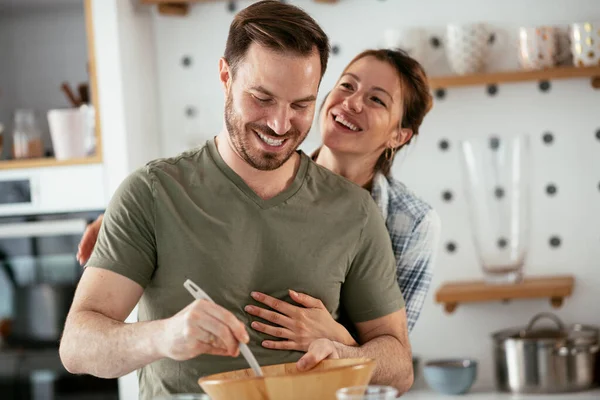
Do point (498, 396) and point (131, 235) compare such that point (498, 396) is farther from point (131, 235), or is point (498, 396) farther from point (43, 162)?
point (131, 235)

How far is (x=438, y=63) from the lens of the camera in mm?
3389

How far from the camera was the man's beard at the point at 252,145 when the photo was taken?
163cm

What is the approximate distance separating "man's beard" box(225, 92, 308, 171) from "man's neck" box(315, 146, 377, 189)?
0.42 metres

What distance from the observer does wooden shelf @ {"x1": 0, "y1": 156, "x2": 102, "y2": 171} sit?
128 inches

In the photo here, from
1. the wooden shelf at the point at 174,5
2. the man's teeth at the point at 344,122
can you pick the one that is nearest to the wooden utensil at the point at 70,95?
the wooden shelf at the point at 174,5

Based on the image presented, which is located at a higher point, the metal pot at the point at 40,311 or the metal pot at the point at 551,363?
the metal pot at the point at 40,311

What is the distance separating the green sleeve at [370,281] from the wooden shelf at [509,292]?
1.45 meters

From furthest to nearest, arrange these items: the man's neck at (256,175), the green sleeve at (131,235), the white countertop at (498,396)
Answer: the white countertop at (498,396)
the man's neck at (256,175)
the green sleeve at (131,235)

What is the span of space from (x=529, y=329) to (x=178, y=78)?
1.57 m

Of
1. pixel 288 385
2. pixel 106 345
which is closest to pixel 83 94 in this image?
pixel 106 345

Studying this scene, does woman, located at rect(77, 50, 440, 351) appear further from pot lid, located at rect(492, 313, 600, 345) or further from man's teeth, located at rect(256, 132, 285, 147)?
pot lid, located at rect(492, 313, 600, 345)

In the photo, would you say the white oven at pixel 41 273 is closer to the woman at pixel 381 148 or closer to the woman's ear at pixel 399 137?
the woman at pixel 381 148

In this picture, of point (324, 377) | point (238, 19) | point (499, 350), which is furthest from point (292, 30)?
point (499, 350)

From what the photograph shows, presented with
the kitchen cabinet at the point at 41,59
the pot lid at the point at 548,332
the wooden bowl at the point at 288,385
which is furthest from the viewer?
the kitchen cabinet at the point at 41,59
